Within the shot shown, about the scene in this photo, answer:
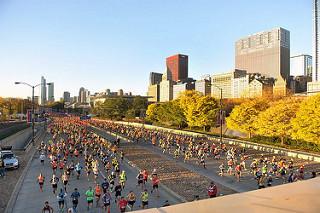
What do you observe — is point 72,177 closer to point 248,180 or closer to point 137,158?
point 137,158

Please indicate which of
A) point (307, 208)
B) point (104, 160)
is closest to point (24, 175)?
point (104, 160)

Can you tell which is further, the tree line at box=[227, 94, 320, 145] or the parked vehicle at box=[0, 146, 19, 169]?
the tree line at box=[227, 94, 320, 145]

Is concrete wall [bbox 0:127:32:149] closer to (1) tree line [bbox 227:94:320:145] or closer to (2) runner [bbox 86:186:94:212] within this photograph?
(2) runner [bbox 86:186:94:212]

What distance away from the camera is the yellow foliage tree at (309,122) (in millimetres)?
21953

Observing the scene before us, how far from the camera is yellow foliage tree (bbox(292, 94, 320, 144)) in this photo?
21953 mm

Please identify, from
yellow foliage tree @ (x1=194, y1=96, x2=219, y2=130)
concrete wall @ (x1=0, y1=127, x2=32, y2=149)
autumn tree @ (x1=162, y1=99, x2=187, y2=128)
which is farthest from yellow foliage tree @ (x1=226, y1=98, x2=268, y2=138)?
concrete wall @ (x1=0, y1=127, x2=32, y2=149)

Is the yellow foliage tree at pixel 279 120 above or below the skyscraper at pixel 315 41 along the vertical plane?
below

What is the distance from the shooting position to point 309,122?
22.6 meters

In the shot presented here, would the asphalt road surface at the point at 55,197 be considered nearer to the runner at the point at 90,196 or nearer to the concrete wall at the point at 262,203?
the runner at the point at 90,196

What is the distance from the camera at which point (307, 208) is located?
2182 mm

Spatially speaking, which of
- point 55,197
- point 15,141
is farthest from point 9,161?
point 15,141

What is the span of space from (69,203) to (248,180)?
11.7 m

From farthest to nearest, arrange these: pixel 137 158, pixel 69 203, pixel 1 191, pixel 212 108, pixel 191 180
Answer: pixel 212 108
pixel 137 158
pixel 191 180
pixel 1 191
pixel 69 203

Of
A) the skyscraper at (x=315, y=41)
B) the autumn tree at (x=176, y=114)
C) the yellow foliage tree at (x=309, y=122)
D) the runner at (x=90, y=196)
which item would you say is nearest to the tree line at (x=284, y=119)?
the yellow foliage tree at (x=309, y=122)
